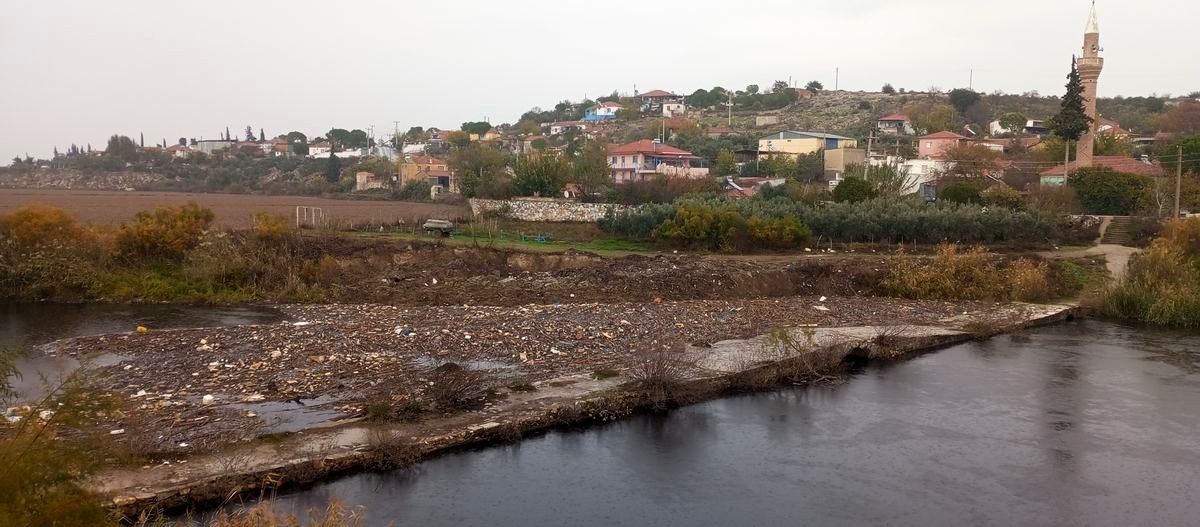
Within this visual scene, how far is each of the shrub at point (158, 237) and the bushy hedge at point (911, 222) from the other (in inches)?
621

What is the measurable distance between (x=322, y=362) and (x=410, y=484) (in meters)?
5.16

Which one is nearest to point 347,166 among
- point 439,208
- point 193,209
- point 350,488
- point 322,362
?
point 439,208

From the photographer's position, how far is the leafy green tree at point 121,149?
88062 millimetres

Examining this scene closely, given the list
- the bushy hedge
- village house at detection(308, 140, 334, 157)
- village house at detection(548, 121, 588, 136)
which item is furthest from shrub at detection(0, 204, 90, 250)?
village house at detection(548, 121, 588, 136)

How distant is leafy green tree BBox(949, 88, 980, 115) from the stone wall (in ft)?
201

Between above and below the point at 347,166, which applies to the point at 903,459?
below

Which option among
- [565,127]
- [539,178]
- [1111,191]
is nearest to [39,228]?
[539,178]

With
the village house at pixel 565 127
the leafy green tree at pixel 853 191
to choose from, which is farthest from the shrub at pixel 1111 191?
the village house at pixel 565 127

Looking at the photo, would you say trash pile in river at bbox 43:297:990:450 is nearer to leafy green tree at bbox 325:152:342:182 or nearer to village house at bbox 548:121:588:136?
leafy green tree at bbox 325:152:342:182

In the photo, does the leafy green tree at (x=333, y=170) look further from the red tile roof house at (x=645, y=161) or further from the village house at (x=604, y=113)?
the village house at (x=604, y=113)

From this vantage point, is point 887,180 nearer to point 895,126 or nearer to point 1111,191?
point 1111,191

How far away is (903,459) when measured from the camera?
1248 cm

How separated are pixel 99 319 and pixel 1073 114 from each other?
40.9 m

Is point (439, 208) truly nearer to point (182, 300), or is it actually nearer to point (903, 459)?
point (182, 300)
